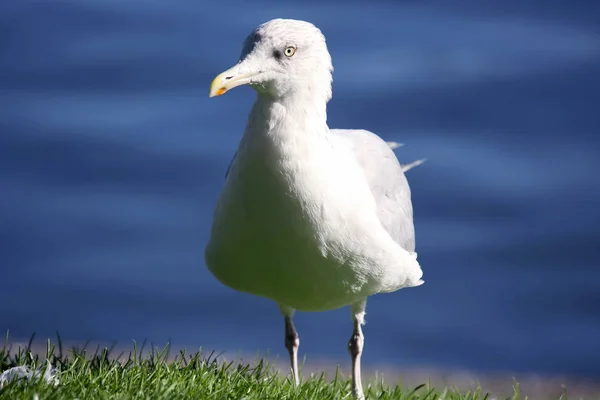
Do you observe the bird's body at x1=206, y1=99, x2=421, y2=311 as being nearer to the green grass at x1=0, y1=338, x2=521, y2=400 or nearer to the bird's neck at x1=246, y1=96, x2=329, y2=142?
the bird's neck at x1=246, y1=96, x2=329, y2=142

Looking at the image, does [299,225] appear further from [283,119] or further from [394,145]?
[394,145]

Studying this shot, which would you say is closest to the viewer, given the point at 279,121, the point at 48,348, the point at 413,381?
the point at 279,121

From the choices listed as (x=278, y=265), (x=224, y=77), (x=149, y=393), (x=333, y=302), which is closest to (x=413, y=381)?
(x=333, y=302)

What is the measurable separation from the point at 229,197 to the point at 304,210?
1.22 feet

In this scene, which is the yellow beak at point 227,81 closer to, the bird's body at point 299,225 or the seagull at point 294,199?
the seagull at point 294,199

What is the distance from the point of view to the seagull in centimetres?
471

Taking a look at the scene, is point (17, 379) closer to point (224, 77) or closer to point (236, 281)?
point (236, 281)

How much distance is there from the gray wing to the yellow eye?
32.4 inches

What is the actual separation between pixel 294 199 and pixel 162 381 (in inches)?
38.6

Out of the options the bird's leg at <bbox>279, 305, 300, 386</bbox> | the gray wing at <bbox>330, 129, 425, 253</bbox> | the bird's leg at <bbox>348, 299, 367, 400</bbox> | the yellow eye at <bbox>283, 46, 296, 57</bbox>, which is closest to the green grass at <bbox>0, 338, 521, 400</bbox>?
the bird's leg at <bbox>348, 299, 367, 400</bbox>

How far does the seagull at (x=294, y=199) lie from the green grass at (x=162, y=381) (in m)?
0.42

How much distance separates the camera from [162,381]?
4.74 m

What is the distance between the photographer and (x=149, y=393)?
180 inches

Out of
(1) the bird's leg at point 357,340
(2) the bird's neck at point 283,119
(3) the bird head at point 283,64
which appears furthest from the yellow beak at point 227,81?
(1) the bird's leg at point 357,340
